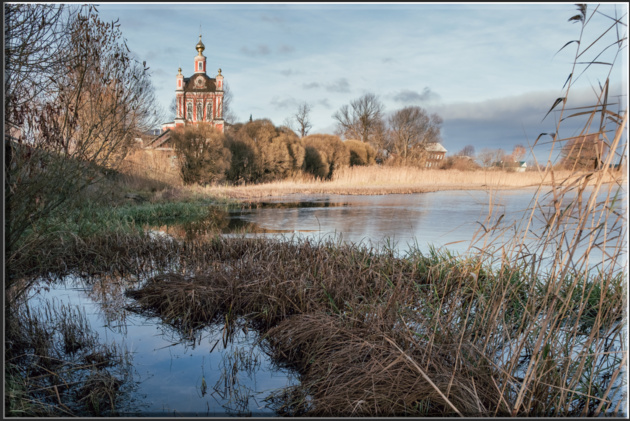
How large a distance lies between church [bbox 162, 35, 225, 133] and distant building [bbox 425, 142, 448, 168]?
23.3 ft

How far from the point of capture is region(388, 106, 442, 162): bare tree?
12.6 meters

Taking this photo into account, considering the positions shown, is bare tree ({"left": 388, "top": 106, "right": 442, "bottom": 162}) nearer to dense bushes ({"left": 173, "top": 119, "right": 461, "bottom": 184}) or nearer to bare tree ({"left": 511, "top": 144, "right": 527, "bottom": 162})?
dense bushes ({"left": 173, "top": 119, "right": 461, "bottom": 184})

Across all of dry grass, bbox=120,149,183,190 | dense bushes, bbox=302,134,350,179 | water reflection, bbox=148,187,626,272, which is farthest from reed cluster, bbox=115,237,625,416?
dense bushes, bbox=302,134,350,179

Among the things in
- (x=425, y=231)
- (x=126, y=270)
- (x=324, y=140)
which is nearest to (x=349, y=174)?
(x=324, y=140)

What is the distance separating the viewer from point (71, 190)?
3402mm

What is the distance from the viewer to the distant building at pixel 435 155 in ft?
45.6

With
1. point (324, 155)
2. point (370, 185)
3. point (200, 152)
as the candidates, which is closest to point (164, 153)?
point (200, 152)

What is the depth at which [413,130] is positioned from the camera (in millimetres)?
13219

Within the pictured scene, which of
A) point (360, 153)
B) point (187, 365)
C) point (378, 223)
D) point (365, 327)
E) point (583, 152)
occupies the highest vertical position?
point (360, 153)

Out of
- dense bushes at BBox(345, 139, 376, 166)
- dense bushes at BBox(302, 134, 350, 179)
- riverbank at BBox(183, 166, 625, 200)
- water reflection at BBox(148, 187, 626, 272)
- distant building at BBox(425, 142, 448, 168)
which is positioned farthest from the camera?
dense bushes at BBox(345, 139, 376, 166)

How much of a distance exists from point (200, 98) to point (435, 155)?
874 cm

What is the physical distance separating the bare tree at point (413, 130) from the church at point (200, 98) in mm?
6077

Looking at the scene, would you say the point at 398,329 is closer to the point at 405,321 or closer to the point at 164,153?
the point at 405,321

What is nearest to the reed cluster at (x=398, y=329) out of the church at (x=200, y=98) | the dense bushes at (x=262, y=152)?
the dense bushes at (x=262, y=152)
